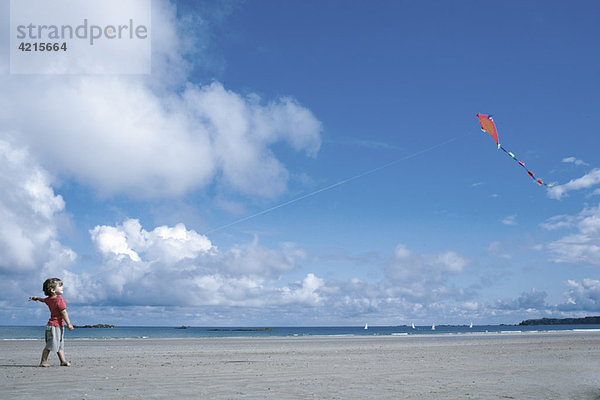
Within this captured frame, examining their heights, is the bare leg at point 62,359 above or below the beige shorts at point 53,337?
below

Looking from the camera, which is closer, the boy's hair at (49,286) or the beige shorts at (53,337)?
the beige shorts at (53,337)

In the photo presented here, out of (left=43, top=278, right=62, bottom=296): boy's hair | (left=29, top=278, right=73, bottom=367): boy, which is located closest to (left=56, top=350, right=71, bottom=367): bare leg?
(left=29, top=278, right=73, bottom=367): boy

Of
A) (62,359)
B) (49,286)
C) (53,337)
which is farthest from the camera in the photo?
A: (62,359)

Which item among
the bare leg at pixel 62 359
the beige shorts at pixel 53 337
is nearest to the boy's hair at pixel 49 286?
the beige shorts at pixel 53 337

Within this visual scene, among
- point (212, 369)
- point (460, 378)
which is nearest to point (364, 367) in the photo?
point (460, 378)

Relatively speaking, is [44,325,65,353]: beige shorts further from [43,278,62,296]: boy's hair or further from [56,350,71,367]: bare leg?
[43,278,62,296]: boy's hair

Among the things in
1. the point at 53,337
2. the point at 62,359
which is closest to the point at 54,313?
the point at 53,337

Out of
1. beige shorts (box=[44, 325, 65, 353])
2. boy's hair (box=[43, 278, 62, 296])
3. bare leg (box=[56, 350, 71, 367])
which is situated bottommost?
bare leg (box=[56, 350, 71, 367])

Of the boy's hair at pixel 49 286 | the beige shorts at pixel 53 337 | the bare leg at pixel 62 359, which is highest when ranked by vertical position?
the boy's hair at pixel 49 286

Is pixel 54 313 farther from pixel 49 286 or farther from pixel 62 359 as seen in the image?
pixel 62 359

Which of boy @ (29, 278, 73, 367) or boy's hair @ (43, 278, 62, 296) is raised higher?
boy's hair @ (43, 278, 62, 296)

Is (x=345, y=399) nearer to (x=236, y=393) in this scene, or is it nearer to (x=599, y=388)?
(x=236, y=393)

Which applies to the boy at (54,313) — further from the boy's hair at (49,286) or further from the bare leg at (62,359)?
the bare leg at (62,359)

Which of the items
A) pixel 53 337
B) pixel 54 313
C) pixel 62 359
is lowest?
pixel 62 359
